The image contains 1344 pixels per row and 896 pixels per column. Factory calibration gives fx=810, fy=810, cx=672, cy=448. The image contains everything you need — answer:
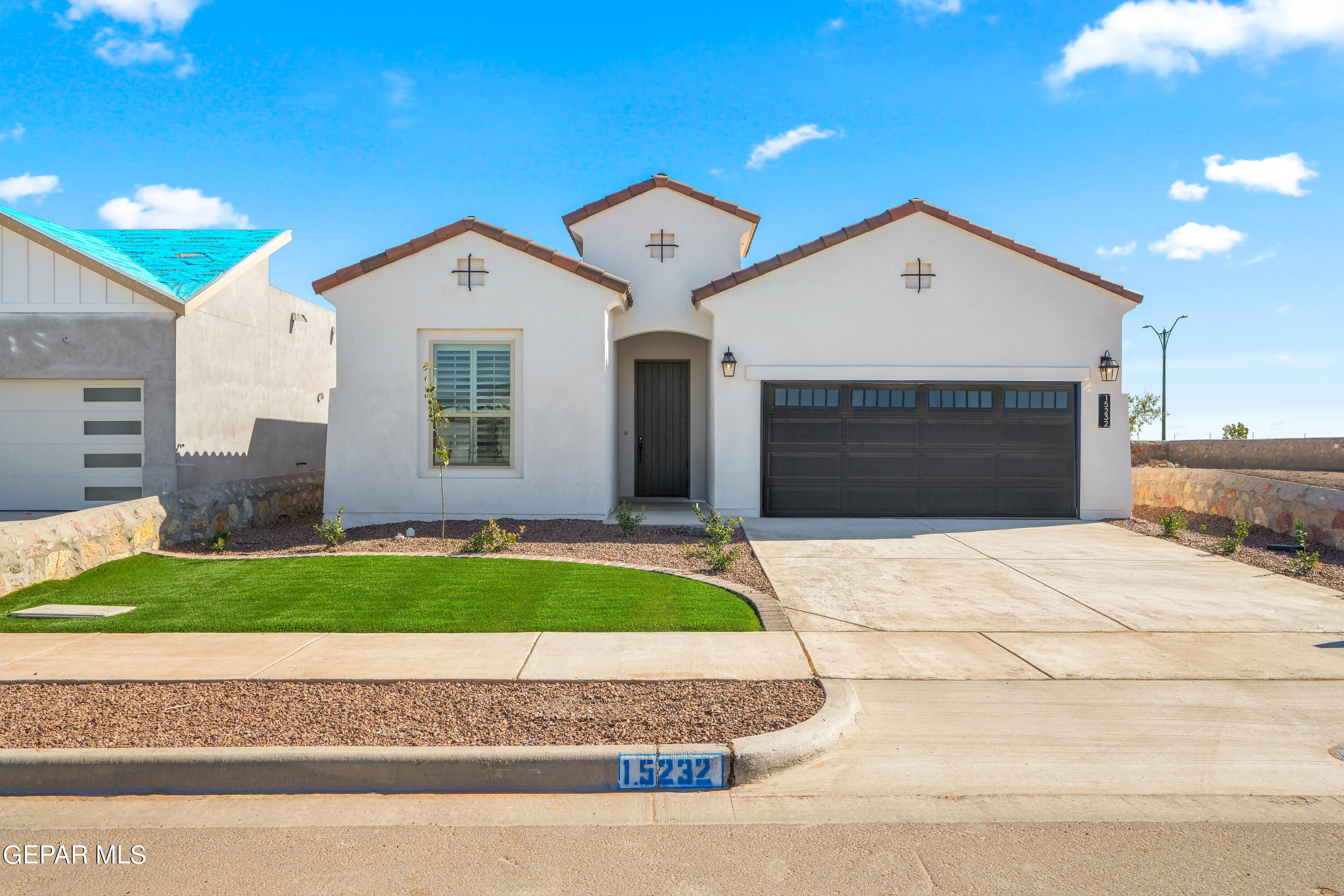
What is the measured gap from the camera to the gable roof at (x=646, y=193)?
13.7 metres

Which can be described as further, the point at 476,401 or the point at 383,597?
the point at 476,401

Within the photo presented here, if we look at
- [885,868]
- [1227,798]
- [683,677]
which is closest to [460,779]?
[683,677]

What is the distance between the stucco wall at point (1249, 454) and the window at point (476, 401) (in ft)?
39.0

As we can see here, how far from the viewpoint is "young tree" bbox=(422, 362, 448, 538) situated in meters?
10.6

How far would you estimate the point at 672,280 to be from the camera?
13703mm

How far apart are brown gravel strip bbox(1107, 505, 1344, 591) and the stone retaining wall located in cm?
1267

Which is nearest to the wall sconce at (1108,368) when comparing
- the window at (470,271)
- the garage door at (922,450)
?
the garage door at (922,450)

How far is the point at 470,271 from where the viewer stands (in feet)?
38.3

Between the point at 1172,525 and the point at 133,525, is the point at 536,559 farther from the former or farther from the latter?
the point at 1172,525

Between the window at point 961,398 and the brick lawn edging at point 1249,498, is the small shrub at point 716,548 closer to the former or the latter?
the window at point 961,398

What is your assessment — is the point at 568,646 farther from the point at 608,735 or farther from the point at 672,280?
the point at 672,280

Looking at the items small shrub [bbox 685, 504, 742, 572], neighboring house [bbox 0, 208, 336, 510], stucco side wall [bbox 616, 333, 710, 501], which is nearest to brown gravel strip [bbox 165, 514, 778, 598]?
small shrub [bbox 685, 504, 742, 572]

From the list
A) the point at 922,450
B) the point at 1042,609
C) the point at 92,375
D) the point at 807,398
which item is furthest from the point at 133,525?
the point at 922,450

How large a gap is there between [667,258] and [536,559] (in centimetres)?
651
